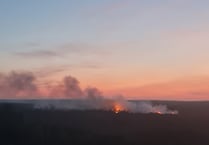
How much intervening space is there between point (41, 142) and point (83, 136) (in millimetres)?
10232

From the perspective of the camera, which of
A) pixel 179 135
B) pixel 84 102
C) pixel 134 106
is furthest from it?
pixel 84 102

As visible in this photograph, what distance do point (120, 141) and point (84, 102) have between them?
108 m

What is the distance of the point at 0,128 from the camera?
260 ft

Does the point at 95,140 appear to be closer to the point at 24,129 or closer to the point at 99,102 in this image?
the point at 24,129

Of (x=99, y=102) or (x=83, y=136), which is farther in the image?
(x=99, y=102)

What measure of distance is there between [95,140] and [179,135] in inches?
641

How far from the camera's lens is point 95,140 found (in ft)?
218

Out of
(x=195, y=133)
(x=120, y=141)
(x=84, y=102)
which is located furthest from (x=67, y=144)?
(x=84, y=102)

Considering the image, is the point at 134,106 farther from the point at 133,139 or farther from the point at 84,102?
the point at 133,139

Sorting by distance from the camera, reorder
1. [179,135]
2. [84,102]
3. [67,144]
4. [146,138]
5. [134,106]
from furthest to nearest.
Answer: [84,102]
[134,106]
[179,135]
[146,138]
[67,144]

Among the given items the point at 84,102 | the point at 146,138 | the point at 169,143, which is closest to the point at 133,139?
the point at 146,138

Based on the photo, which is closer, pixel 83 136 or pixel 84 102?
pixel 83 136

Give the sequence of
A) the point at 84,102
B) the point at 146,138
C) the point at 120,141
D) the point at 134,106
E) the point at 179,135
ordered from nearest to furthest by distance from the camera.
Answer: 1. the point at 120,141
2. the point at 146,138
3. the point at 179,135
4. the point at 134,106
5. the point at 84,102

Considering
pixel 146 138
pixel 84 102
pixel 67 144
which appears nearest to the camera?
pixel 67 144
